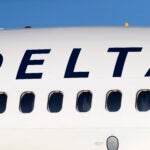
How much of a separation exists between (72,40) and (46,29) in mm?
1431

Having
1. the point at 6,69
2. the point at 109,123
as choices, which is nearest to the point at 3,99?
the point at 6,69

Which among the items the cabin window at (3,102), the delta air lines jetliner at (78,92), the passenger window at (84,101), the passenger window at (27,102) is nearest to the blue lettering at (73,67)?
the delta air lines jetliner at (78,92)

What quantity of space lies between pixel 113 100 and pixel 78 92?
95 centimetres

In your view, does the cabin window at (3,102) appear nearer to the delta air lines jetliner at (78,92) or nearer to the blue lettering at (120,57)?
the delta air lines jetliner at (78,92)

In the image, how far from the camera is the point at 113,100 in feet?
47.2

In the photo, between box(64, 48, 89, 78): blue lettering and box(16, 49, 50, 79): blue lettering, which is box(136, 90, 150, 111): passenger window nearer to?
box(64, 48, 89, 78): blue lettering

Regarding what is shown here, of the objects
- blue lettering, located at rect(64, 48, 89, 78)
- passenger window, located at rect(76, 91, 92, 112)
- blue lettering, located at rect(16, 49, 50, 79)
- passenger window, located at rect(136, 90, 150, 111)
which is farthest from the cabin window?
passenger window, located at rect(136, 90, 150, 111)

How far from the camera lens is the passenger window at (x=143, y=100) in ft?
46.1

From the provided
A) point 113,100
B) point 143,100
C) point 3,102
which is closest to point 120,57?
point 113,100

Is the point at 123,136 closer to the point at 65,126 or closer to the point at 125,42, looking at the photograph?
the point at 65,126

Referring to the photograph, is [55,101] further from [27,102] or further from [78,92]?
[27,102]

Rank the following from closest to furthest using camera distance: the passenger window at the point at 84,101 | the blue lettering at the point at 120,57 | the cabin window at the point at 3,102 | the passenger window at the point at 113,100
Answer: the passenger window at the point at 113,100 < the passenger window at the point at 84,101 < the blue lettering at the point at 120,57 < the cabin window at the point at 3,102

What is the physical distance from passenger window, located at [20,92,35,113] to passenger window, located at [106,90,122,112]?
2.09 m

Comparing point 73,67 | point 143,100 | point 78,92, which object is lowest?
point 143,100
